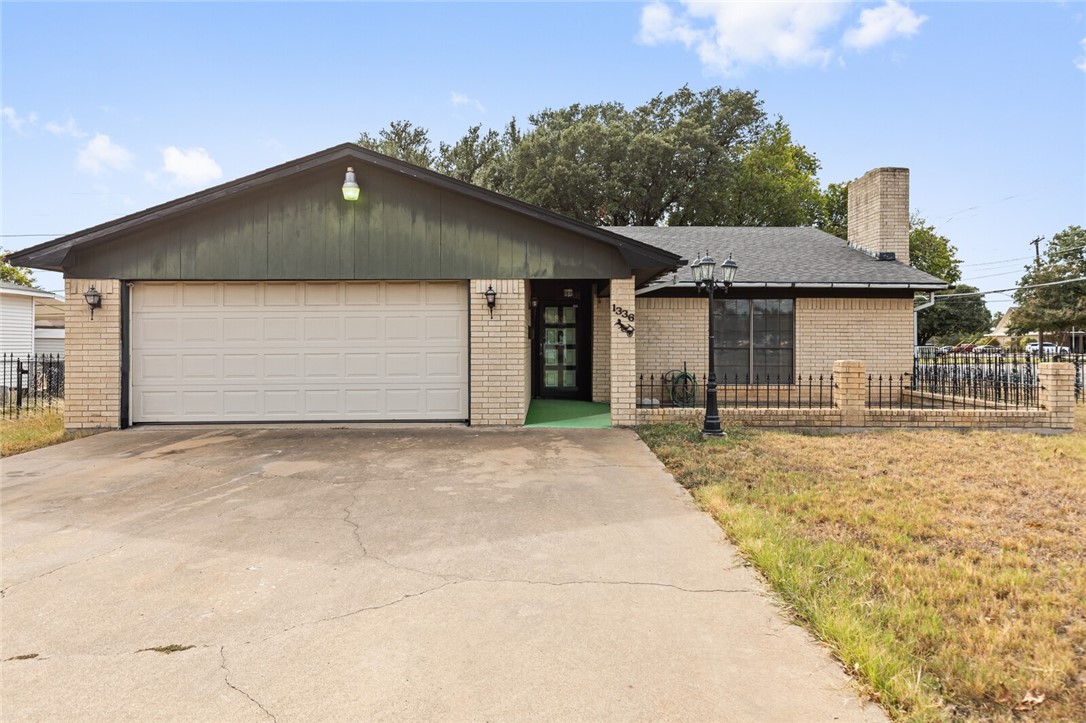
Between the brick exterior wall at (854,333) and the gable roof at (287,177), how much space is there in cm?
521

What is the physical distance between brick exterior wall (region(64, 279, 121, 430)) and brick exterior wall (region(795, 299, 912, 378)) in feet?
43.6

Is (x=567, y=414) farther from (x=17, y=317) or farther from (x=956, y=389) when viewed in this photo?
(x=17, y=317)

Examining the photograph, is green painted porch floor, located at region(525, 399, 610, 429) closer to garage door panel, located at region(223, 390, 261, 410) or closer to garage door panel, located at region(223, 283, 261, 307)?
garage door panel, located at region(223, 390, 261, 410)

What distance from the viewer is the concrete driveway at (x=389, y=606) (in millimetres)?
2229

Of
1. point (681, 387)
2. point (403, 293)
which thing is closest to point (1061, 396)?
point (681, 387)

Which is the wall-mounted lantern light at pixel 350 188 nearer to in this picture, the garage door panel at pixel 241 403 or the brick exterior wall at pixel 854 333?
the garage door panel at pixel 241 403

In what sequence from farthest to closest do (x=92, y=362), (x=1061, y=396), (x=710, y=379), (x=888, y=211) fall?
1. (x=888, y=211)
2. (x=1061, y=396)
3. (x=92, y=362)
4. (x=710, y=379)

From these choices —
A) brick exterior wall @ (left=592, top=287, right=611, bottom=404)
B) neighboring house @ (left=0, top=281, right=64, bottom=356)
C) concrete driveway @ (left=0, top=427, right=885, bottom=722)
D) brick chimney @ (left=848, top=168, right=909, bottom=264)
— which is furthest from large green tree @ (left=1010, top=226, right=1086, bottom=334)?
neighboring house @ (left=0, top=281, right=64, bottom=356)

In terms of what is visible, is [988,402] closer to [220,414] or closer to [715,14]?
[715,14]

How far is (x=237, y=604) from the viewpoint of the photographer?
307 cm

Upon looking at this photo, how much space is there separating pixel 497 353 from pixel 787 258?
826 centimetres

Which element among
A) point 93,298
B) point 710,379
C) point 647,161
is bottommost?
point 710,379

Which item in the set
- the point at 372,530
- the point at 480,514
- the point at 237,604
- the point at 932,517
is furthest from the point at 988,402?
the point at 237,604

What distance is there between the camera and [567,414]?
10.4 meters
